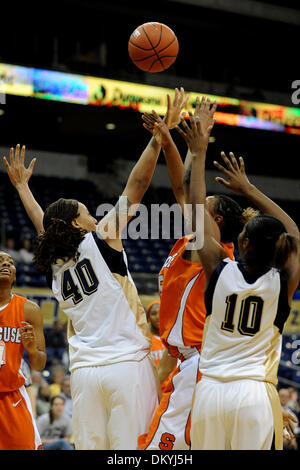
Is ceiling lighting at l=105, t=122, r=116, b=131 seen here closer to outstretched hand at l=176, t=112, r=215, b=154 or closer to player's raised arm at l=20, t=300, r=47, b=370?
player's raised arm at l=20, t=300, r=47, b=370

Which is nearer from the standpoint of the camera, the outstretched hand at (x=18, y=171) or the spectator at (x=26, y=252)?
Answer: the outstretched hand at (x=18, y=171)

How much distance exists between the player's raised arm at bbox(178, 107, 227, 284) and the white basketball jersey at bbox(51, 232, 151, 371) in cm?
60

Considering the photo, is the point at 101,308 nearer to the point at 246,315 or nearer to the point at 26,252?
the point at 246,315

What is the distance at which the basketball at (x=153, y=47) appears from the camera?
470 cm

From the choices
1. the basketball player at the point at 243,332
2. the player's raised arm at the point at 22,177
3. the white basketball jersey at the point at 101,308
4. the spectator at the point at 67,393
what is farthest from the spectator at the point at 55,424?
the basketball player at the point at 243,332

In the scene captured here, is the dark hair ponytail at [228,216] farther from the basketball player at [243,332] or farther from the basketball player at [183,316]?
the basketball player at [243,332]

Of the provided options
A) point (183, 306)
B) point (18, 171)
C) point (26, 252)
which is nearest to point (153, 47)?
point (18, 171)

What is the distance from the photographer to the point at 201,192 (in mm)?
3254

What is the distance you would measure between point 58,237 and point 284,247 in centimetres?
132

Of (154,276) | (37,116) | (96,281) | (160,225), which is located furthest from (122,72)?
(96,281)

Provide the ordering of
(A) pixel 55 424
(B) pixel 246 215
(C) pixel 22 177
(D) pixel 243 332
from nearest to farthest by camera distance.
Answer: (D) pixel 243 332 < (B) pixel 246 215 < (C) pixel 22 177 < (A) pixel 55 424

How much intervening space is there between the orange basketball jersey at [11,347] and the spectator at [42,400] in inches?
196

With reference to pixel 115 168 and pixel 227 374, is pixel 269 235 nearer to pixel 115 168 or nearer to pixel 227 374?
pixel 227 374

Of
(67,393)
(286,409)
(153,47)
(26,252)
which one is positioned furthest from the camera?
(26,252)
